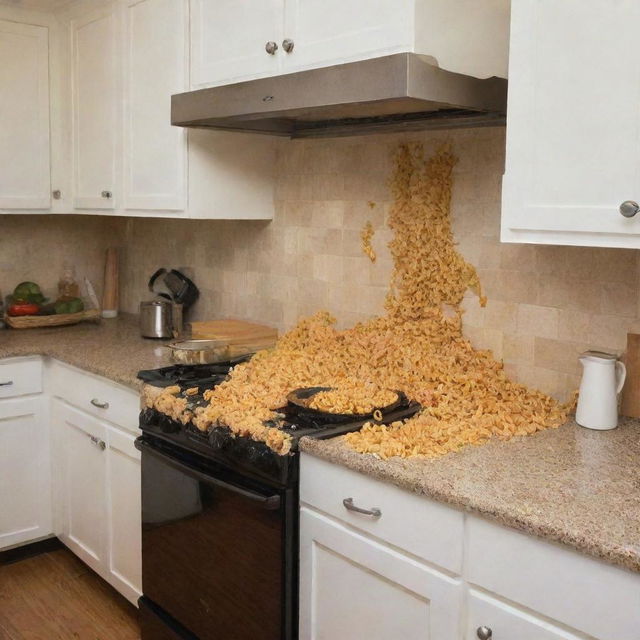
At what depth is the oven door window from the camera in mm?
1906

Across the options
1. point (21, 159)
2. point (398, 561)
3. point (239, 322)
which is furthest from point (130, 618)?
→ point (21, 159)

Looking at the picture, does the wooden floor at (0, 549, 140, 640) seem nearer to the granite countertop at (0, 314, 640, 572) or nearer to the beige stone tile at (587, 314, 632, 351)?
the granite countertop at (0, 314, 640, 572)

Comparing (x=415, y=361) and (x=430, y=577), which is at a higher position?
(x=415, y=361)

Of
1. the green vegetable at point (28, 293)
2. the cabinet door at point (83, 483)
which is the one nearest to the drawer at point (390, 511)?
the cabinet door at point (83, 483)

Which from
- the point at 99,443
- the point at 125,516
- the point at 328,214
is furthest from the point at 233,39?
the point at 125,516

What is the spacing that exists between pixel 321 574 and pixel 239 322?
1359 mm

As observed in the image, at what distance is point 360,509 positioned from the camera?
172 cm

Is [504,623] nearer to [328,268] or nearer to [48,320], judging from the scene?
[328,268]

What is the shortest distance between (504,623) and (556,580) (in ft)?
0.53

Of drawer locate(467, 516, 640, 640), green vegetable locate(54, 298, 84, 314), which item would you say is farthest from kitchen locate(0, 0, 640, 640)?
green vegetable locate(54, 298, 84, 314)

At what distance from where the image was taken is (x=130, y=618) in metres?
2.73

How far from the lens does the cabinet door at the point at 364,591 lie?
1588 mm

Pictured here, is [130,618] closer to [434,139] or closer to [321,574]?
[321,574]

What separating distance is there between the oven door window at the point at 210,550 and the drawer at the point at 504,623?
53 centimetres
